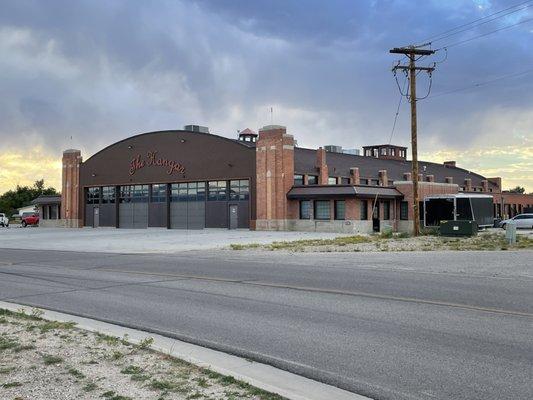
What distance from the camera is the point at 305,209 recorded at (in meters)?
48.1

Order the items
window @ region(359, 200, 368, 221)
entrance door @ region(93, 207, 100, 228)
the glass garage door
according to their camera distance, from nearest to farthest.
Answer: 1. window @ region(359, 200, 368, 221)
2. the glass garage door
3. entrance door @ region(93, 207, 100, 228)

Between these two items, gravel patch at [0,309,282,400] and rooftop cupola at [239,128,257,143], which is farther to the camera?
rooftop cupola at [239,128,257,143]

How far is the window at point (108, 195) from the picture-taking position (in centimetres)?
6278

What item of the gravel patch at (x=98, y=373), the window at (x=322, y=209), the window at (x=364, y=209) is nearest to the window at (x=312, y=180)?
the window at (x=322, y=209)

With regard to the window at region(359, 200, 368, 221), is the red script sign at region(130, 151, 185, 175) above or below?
above

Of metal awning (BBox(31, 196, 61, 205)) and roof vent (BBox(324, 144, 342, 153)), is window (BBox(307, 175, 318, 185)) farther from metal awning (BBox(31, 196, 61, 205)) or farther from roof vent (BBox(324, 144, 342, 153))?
metal awning (BBox(31, 196, 61, 205))

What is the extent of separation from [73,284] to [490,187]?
8203 centimetres

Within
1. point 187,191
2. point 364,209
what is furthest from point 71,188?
point 364,209

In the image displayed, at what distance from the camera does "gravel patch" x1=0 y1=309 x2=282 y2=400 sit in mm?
5035

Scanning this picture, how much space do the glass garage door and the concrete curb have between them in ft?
169

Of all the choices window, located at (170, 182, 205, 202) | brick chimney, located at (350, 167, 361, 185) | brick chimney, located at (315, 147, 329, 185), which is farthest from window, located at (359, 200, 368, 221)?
window, located at (170, 182, 205, 202)

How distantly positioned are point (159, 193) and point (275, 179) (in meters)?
15.4

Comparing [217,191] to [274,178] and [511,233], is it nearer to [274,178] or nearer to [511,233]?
[274,178]

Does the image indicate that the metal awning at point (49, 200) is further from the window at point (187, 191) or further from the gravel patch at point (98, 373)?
the gravel patch at point (98, 373)
